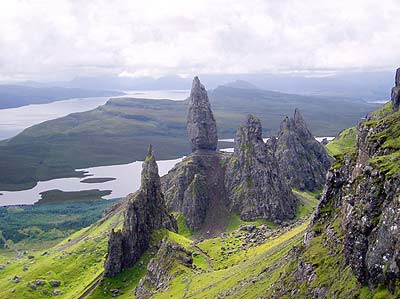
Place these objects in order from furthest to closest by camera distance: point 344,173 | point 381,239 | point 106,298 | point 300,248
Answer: point 106,298
point 300,248
point 344,173
point 381,239

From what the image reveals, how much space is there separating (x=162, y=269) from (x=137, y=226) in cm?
3125

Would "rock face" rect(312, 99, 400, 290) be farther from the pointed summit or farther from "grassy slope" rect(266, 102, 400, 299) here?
the pointed summit

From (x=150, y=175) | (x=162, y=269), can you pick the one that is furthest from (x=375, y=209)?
(x=150, y=175)

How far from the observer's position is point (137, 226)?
171875 mm

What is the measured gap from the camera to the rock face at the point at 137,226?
16512 centimetres

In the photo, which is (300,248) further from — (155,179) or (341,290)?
(155,179)

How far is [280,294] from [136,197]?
350 ft

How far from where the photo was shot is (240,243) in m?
195

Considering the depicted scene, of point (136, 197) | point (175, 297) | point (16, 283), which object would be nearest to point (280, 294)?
point (175, 297)

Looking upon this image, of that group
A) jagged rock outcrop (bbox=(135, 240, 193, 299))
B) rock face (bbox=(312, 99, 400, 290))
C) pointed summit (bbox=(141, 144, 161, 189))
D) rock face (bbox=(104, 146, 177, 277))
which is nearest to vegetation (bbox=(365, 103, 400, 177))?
rock face (bbox=(312, 99, 400, 290))

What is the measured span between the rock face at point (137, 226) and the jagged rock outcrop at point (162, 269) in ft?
66.5

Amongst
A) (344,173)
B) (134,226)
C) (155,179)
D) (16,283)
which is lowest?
(16,283)

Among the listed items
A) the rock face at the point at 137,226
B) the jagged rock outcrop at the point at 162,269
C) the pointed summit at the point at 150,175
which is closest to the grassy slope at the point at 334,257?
the jagged rock outcrop at the point at 162,269

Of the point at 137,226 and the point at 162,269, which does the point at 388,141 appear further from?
the point at 137,226
